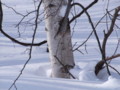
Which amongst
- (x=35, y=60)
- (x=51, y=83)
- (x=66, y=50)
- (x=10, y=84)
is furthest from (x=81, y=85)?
(x=35, y=60)

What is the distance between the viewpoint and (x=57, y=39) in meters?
3.20

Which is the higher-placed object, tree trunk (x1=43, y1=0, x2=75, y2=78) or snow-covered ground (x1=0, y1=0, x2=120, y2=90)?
tree trunk (x1=43, y1=0, x2=75, y2=78)

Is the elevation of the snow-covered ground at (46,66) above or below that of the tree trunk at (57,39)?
below

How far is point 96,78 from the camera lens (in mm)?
3285

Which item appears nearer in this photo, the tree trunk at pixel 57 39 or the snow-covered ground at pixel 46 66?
the snow-covered ground at pixel 46 66

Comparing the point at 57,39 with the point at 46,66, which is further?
the point at 46,66

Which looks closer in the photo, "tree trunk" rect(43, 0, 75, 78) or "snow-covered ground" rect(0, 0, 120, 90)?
"snow-covered ground" rect(0, 0, 120, 90)

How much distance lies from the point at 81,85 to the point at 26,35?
493 cm

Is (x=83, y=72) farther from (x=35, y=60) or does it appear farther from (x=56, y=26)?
(x=35, y=60)

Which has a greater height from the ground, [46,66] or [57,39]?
[57,39]

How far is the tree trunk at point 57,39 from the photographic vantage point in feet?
10.1

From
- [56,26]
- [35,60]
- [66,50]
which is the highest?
[56,26]

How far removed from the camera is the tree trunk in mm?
3090

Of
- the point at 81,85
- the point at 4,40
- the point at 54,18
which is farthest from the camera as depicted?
the point at 4,40
